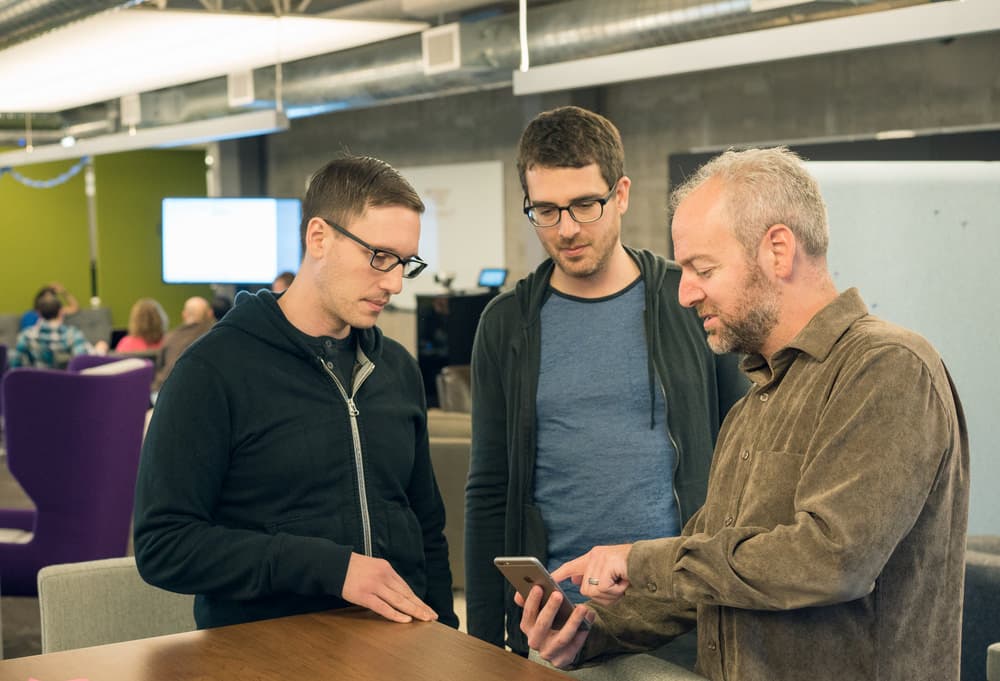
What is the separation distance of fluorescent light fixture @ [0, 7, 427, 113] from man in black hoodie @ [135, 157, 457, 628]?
4997 mm

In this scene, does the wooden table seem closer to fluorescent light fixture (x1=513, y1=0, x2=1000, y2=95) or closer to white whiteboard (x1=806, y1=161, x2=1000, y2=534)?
fluorescent light fixture (x1=513, y1=0, x2=1000, y2=95)

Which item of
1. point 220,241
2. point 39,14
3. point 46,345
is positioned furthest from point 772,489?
point 46,345

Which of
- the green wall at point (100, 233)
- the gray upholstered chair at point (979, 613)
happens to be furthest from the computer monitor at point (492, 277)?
the green wall at point (100, 233)

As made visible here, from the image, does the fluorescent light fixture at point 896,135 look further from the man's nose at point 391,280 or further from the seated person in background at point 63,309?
the seated person in background at point 63,309

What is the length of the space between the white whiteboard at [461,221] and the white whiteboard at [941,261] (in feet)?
24.7

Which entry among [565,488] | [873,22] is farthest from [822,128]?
[565,488]

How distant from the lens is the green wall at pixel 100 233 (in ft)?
56.5

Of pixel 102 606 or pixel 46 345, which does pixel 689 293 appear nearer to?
pixel 102 606

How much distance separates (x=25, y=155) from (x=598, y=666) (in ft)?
36.5

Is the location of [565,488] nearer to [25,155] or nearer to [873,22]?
[873,22]

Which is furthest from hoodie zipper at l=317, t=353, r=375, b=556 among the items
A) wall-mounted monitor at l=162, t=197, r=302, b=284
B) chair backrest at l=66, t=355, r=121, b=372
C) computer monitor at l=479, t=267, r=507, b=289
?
computer monitor at l=479, t=267, r=507, b=289

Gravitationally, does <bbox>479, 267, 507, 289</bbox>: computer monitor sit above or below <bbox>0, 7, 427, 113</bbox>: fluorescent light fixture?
below

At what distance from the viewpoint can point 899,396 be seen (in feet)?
4.88

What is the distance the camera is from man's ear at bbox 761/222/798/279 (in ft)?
5.39
